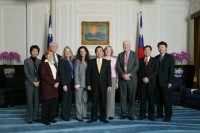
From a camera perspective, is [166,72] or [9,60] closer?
[166,72]

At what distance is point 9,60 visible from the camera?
9.44 m

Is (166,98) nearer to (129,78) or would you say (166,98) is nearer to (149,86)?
(149,86)

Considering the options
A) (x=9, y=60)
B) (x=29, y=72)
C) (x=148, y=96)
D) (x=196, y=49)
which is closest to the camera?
(x=29, y=72)

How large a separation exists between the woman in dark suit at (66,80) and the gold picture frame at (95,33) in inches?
140

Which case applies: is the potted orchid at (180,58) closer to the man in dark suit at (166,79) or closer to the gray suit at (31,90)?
the man in dark suit at (166,79)

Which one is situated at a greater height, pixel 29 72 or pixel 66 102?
pixel 29 72

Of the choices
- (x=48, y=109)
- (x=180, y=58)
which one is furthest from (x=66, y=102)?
(x=180, y=58)

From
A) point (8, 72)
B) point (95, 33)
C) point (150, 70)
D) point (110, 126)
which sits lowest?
point (110, 126)

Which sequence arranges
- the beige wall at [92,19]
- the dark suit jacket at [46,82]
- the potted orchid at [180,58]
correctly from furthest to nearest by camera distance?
1. the beige wall at [92,19]
2. the potted orchid at [180,58]
3. the dark suit jacket at [46,82]

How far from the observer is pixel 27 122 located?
5.38 metres

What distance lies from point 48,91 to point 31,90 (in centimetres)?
32

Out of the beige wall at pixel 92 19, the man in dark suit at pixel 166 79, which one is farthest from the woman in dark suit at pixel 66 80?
the beige wall at pixel 92 19

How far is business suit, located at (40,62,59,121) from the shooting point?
523 cm

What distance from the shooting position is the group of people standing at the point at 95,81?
17.4ft
